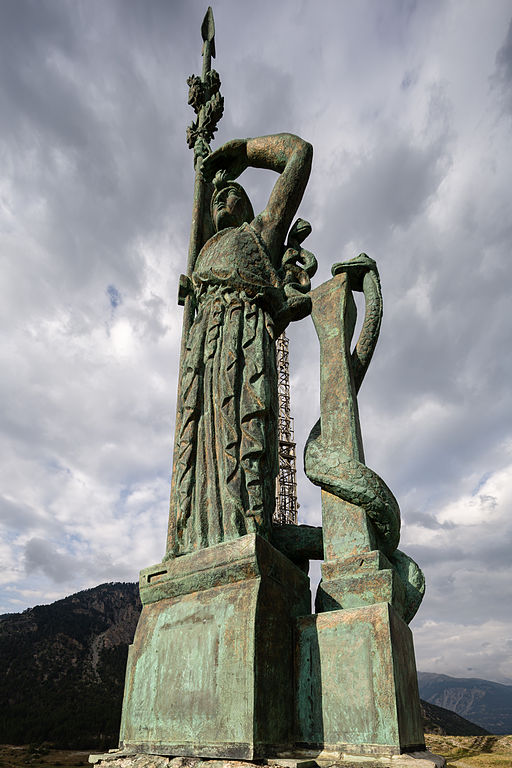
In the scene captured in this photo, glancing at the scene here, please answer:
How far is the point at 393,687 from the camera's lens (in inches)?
89.7

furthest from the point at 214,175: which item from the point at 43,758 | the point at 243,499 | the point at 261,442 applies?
the point at 43,758

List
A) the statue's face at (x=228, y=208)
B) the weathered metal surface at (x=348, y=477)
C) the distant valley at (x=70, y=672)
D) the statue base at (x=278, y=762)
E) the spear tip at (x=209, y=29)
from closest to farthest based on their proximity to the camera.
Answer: the statue base at (x=278, y=762)
the weathered metal surface at (x=348, y=477)
the statue's face at (x=228, y=208)
the spear tip at (x=209, y=29)
the distant valley at (x=70, y=672)

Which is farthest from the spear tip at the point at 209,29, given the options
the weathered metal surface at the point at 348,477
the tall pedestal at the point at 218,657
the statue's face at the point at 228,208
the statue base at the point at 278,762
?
the statue base at the point at 278,762

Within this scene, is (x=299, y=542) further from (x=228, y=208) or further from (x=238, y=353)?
(x=228, y=208)

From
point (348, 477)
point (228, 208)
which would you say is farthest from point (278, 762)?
point (228, 208)

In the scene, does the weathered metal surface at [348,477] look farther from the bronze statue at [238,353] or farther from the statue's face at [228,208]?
the statue's face at [228,208]

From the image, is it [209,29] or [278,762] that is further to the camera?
[209,29]

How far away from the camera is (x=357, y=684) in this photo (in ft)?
7.85

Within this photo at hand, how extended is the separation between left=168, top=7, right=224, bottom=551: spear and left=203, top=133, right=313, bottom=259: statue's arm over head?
672mm

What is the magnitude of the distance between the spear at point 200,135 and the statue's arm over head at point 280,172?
0.67 metres

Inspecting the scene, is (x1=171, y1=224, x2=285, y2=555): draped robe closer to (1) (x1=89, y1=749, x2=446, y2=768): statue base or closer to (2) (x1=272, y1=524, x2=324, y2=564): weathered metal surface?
(2) (x1=272, y1=524, x2=324, y2=564): weathered metal surface

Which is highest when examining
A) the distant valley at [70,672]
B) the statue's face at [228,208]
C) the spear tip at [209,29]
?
the spear tip at [209,29]

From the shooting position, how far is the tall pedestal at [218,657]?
2.29 m

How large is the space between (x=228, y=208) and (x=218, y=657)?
3.85 m
